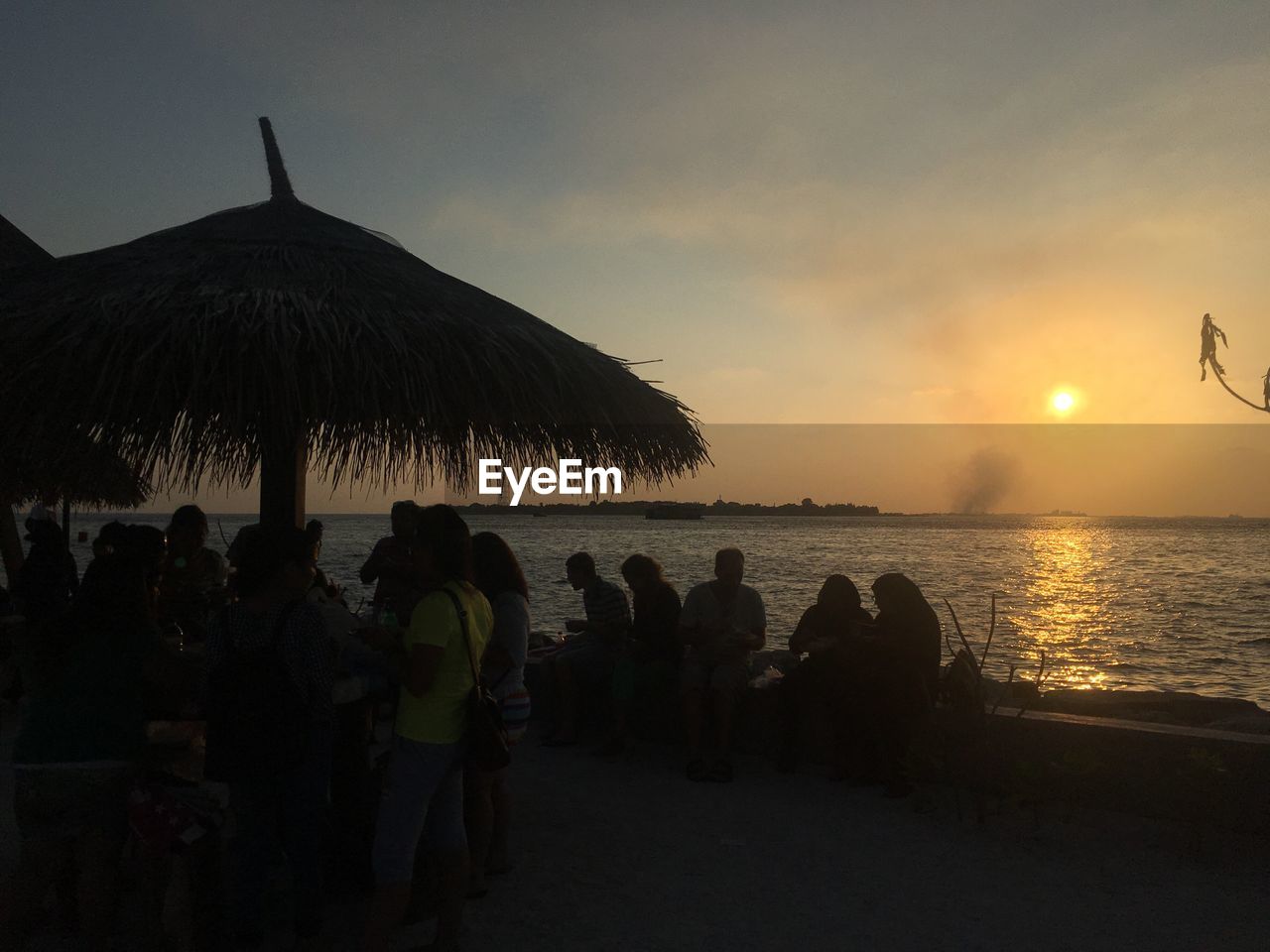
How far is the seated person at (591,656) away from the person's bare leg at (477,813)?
286 cm

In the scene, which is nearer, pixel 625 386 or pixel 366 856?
pixel 366 856

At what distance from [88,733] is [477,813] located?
1.52 metres

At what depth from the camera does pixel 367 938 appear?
3.10 metres

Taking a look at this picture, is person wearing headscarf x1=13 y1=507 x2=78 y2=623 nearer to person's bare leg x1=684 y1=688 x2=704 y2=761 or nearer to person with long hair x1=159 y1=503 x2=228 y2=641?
person with long hair x1=159 y1=503 x2=228 y2=641

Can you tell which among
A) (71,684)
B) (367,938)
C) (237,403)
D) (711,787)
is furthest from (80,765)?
(711,787)

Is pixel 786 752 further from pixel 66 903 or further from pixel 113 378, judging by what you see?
pixel 113 378

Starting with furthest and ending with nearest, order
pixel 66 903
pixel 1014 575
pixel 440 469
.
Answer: pixel 1014 575 < pixel 440 469 < pixel 66 903

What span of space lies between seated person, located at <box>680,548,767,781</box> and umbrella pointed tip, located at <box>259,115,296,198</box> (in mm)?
3824

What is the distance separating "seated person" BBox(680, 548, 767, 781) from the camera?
6156mm

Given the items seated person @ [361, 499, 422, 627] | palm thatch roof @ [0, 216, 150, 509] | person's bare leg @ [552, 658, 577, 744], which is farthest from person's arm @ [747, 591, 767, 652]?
palm thatch roof @ [0, 216, 150, 509]

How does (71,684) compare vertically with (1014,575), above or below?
above

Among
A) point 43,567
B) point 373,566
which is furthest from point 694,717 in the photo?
point 43,567

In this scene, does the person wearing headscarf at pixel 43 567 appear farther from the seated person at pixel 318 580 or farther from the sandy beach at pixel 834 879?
the seated person at pixel 318 580

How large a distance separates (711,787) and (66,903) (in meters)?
3.52
